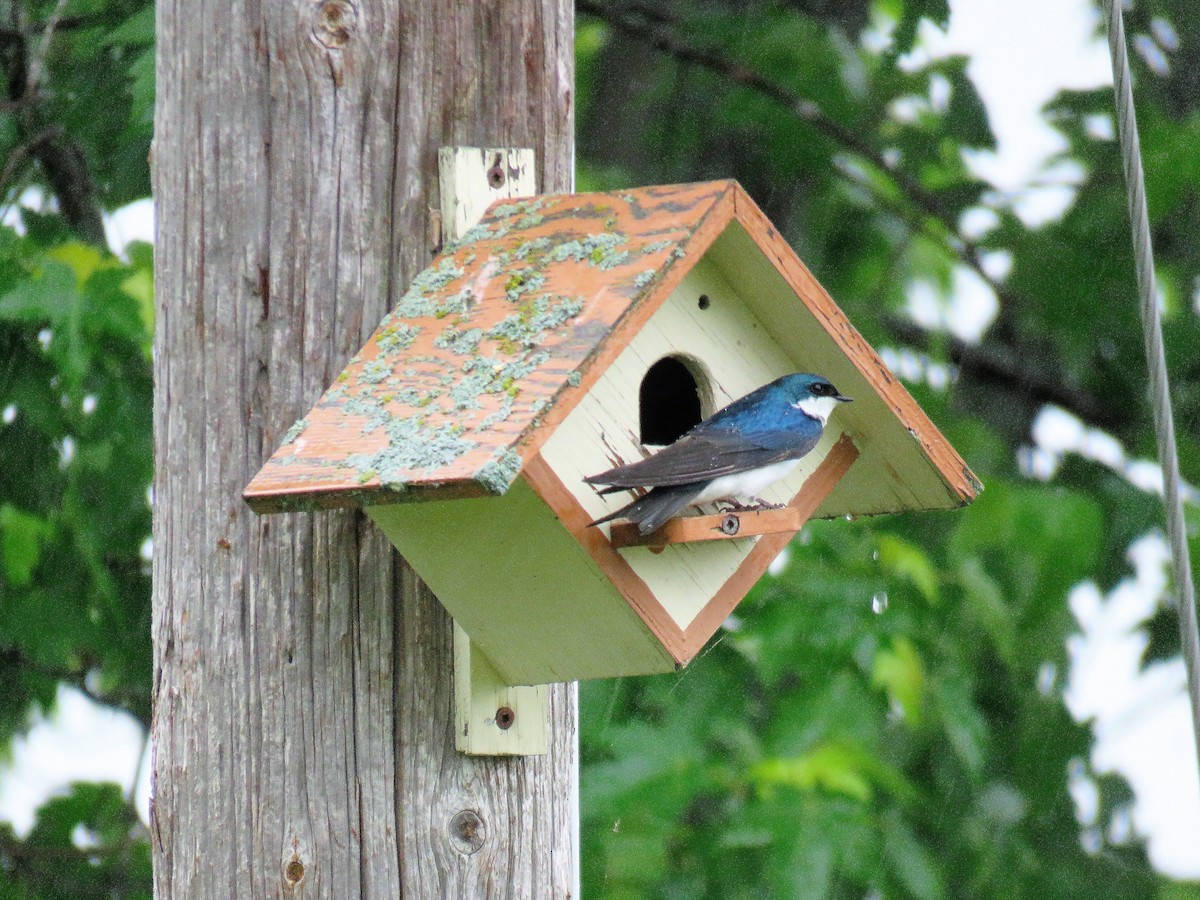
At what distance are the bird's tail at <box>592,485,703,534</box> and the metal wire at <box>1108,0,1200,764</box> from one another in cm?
74

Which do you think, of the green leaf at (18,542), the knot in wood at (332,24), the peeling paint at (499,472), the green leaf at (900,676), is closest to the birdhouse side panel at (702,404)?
the peeling paint at (499,472)

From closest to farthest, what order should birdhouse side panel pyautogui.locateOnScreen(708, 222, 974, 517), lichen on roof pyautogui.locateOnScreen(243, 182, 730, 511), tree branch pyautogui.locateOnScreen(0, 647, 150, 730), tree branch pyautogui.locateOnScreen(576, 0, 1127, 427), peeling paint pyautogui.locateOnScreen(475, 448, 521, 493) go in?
peeling paint pyautogui.locateOnScreen(475, 448, 521, 493), lichen on roof pyautogui.locateOnScreen(243, 182, 730, 511), birdhouse side panel pyautogui.locateOnScreen(708, 222, 974, 517), tree branch pyautogui.locateOnScreen(0, 647, 150, 730), tree branch pyautogui.locateOnScreen(576, 0, 1127, 427)

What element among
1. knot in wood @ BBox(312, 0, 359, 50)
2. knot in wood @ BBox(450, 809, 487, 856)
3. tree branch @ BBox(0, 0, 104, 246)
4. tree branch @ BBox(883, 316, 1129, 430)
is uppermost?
tree branch @ BBox(0, 0, 104, 246)

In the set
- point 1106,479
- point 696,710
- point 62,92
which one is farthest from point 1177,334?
point 62,92

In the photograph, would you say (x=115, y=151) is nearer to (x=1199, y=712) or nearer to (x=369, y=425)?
(x=369, y=425)

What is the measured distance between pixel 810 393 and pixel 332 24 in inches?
34.3

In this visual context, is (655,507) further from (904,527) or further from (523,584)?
(904,527)

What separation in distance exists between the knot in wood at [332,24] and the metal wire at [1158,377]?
1.16 metres

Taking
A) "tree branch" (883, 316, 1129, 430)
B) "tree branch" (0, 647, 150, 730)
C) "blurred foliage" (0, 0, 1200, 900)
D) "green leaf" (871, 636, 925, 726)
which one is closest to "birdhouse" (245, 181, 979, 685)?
"blurred foliage" (0, 0, 1200, 900)

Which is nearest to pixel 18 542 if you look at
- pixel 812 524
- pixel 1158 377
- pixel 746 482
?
pixel 812 524

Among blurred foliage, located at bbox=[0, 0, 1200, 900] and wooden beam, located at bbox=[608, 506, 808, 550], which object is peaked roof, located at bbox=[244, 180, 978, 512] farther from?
blurred foliage, located at bbox=[0, 0, 1200, 900]

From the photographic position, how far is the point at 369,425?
2018mm

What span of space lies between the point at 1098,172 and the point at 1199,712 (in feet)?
12.6

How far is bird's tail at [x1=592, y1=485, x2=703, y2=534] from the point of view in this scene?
2.03 metres
